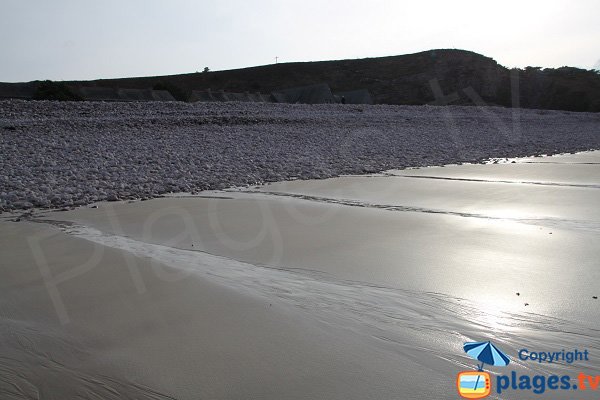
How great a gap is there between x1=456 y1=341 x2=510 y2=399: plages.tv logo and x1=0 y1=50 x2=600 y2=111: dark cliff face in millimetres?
37095

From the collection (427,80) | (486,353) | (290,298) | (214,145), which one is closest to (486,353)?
(486,353)

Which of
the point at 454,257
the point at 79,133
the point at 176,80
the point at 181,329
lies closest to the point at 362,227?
the point at 454,257

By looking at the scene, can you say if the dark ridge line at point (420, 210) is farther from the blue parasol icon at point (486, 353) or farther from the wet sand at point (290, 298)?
the blue parasol icon at point (486, 353)

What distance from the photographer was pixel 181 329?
244 centimetres

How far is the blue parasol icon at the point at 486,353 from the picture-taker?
81.0 inches

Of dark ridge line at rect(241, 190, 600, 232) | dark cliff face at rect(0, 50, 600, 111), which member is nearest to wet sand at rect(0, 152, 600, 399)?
dark ridge line at rect(241, 190, 600, 232)

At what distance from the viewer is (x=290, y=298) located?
9.35 feet

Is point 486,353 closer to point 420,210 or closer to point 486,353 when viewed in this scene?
point 486,353

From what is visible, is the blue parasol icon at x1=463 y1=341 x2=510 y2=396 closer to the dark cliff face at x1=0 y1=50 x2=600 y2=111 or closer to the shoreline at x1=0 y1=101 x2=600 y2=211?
the shoreline at x1=0 y1=101 x2=600 y2=211

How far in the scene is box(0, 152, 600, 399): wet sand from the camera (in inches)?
79.8

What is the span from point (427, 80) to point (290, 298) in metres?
56.3

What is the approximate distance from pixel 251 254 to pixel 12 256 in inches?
62.5

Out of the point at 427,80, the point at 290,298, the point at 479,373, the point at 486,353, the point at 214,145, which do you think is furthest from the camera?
A: the point at 427,80

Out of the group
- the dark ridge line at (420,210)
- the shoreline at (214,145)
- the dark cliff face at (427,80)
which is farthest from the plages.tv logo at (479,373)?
the dark cliff face at (427,80)
